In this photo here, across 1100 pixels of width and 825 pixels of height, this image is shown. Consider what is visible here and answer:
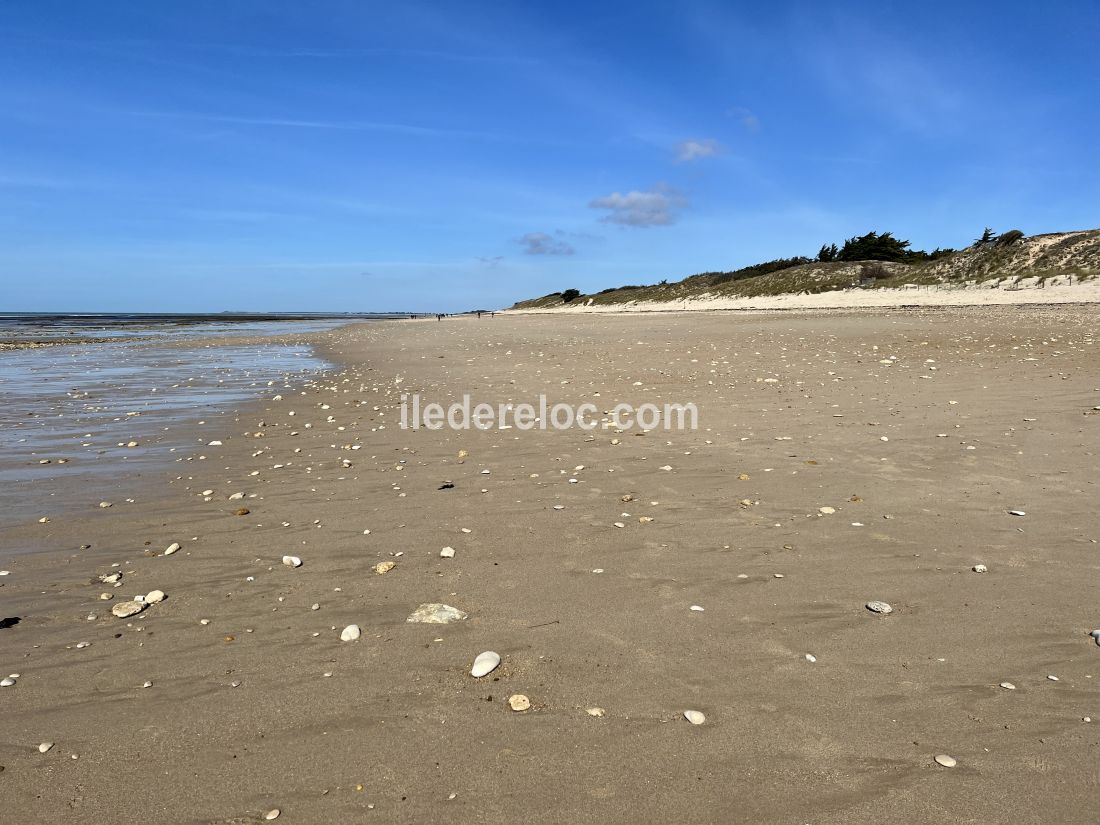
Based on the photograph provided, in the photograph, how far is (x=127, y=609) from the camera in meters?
4.66

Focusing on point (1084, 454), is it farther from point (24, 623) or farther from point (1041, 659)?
point (24, 623)

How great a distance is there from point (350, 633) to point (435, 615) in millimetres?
580

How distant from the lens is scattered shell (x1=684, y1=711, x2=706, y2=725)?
334 centimetres

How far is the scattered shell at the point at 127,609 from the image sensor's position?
4617 mm

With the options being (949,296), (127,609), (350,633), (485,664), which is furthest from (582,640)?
(949,296)

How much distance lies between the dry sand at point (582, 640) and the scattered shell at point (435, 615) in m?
0.09

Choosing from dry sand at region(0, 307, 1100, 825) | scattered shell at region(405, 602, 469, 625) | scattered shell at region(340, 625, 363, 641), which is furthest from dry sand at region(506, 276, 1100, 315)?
scattered shell at region(340, 625, 363, 641)

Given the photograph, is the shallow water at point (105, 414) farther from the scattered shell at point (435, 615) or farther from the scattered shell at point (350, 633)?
the scattered shell at point (435, 615)

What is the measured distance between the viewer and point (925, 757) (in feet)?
9.98

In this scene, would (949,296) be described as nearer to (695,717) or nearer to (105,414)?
(105,414)

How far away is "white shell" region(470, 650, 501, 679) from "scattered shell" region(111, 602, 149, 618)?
2.67 metres

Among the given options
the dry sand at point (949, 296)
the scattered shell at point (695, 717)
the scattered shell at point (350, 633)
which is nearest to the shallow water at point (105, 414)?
the scattered shell at point (350, 633)

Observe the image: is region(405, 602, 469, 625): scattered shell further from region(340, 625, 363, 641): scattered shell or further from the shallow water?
the shallow water

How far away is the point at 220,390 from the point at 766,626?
1592 cm
